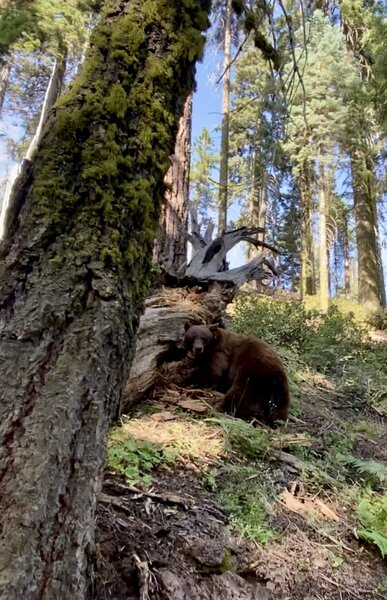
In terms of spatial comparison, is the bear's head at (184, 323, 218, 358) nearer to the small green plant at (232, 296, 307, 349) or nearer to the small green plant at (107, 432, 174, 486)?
the small green plant at (107, 432, 174, 486)

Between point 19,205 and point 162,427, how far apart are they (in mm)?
2742

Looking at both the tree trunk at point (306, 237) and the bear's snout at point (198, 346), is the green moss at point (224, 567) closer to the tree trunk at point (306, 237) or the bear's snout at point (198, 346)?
the bear's snout at point (198, 346)

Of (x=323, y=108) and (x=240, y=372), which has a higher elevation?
(x=323, y=108)

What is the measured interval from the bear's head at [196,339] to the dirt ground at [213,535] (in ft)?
3.39

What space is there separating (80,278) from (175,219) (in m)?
5.35

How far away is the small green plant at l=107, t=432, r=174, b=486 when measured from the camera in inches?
131

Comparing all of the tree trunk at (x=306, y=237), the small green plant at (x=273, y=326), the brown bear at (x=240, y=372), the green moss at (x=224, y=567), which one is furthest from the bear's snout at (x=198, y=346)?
the tree trunk at (x=306, y=237)

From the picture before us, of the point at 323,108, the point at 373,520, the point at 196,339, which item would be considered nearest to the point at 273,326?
the point at 196,339

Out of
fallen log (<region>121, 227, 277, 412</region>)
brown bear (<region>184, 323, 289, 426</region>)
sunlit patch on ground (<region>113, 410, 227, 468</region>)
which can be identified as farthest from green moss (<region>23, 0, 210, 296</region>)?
brown bear (<region>184, 323, 289, 426</region>)

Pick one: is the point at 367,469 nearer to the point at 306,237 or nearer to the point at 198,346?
the point at 198,346

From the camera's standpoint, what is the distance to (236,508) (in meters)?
3.42

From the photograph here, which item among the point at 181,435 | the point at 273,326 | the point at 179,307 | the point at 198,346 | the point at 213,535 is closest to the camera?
the point at 213,535

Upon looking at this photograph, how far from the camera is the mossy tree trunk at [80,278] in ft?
5.68

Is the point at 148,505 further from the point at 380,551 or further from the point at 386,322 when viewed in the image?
the point at 386,322
